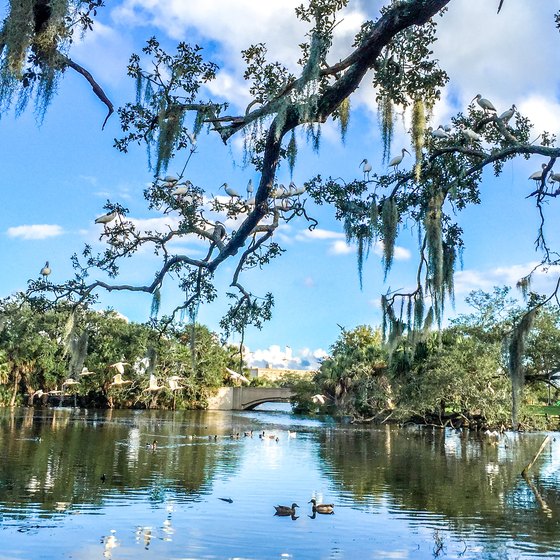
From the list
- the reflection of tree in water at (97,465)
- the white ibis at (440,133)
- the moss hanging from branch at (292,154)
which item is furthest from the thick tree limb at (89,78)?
the reflection of tree in water at (97,465)

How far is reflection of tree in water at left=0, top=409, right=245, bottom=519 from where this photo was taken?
11305 millimetres

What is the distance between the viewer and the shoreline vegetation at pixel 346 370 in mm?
21797

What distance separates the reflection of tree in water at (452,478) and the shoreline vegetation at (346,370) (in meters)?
2.39

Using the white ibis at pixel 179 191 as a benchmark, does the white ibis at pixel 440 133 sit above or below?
above

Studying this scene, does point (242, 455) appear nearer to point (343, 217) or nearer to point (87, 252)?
point (87, 252)

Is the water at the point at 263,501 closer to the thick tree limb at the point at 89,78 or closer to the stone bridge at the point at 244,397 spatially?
the thick tree limb at the point at 89,78

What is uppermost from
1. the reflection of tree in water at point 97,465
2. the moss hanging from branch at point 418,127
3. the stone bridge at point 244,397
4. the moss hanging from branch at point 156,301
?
the moss hanging from branch at point 418,127

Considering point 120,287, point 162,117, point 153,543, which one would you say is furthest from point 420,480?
point 162,117

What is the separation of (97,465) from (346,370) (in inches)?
1023

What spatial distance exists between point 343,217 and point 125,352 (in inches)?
1667

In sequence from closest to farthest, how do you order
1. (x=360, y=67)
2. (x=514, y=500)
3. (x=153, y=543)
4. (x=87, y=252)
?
(x=360, y=67) → (x=153, y=543) → (x=87, y=252) → (x=514, y=500)

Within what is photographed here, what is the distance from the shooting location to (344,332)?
5191cm

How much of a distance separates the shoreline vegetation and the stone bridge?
1256 millimetres

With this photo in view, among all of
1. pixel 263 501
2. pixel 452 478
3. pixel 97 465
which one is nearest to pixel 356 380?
pixel 452 478
